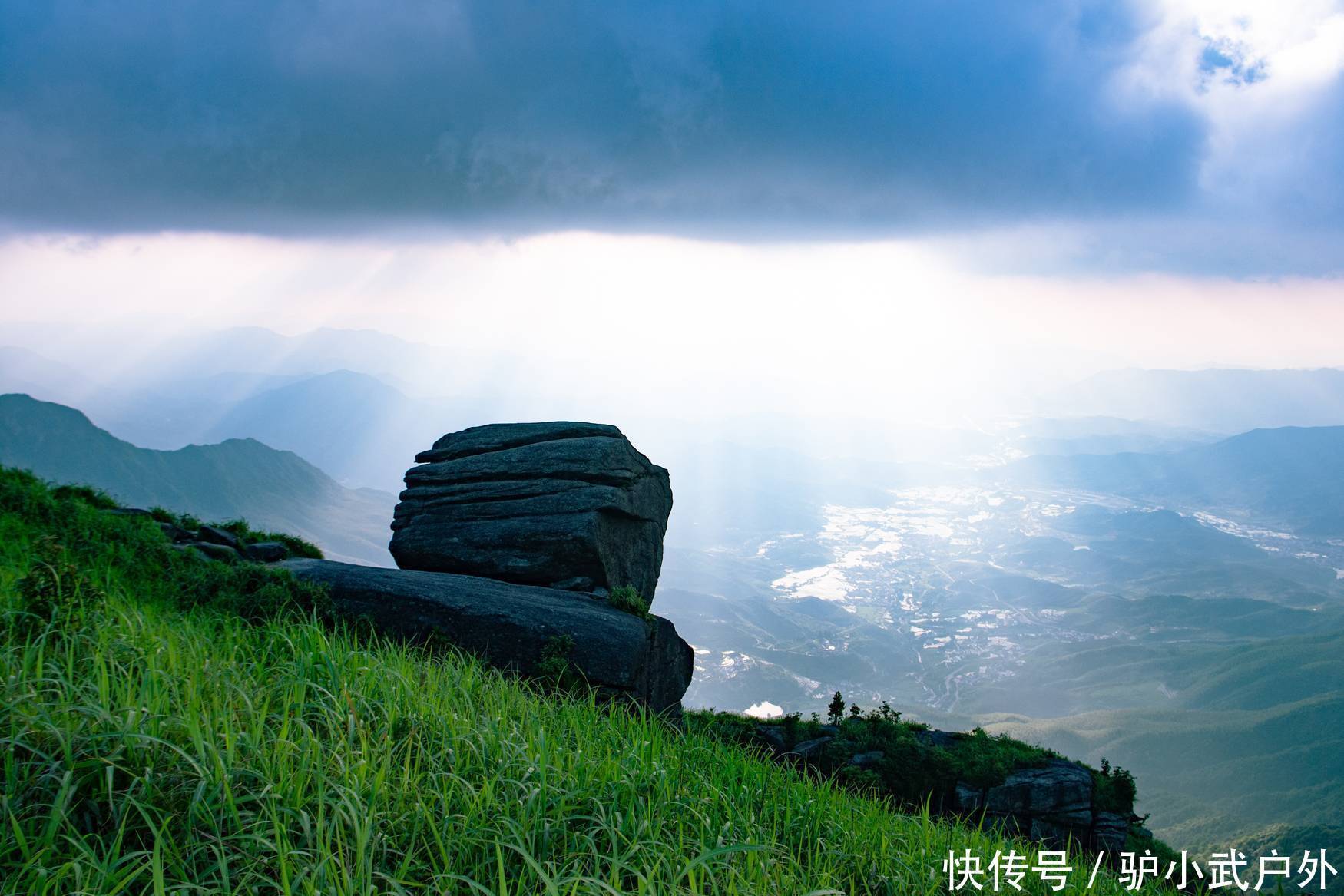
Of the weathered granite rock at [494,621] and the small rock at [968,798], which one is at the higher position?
the weathered granite rock at [494,621]

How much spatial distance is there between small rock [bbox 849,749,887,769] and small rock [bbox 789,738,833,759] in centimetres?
87

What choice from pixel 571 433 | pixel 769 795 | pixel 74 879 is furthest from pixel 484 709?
pixel 571 433

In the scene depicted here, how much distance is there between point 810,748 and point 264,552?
47.7 feet

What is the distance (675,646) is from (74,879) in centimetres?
1610

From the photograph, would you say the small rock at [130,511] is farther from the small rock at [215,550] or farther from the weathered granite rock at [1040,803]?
the weathered granite rock at [1040,803]

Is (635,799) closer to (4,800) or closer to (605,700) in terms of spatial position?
(4,800)

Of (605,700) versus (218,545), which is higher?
(218,545)

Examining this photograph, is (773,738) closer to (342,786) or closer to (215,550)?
(215,550)

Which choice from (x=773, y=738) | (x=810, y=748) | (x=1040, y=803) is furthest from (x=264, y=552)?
(x=1040, y=803)

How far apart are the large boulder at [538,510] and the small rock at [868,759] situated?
732 centimetres

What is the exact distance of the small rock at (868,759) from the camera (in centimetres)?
2152

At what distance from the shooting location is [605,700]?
17.1 meters

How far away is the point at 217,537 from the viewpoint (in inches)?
790

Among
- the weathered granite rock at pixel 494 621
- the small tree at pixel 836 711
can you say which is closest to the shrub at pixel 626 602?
the weathered granite rock at pixel 494 621
